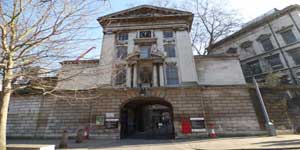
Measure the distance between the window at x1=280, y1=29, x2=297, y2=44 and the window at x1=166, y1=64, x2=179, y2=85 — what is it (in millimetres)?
18463

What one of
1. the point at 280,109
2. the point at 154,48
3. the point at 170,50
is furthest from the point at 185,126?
the point at 154,48

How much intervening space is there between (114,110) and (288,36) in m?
26.6

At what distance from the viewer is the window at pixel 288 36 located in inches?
1039

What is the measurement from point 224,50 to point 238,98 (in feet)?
60.6

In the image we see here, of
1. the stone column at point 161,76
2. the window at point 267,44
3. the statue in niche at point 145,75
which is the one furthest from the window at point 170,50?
the window at point 267,44

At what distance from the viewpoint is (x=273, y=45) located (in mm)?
28172

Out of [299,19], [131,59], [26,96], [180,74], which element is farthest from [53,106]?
[299,19]

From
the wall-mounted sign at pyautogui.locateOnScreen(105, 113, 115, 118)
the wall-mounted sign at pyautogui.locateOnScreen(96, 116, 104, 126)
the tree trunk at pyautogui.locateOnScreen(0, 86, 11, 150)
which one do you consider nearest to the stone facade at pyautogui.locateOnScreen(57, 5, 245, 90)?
the wall-mounted sign at pyautogui.locateOnScreen(105, 113, 115, 118)

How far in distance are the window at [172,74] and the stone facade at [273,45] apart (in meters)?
14.1

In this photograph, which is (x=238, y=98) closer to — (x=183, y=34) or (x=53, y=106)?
(x=183, y=34)

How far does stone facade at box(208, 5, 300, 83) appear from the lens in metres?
26.1

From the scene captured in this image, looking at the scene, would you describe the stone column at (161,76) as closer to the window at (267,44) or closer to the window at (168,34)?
the window at (168,34)

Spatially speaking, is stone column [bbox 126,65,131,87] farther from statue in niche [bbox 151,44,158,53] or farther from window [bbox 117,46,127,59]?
statue in niche [bbox 151,44,158,53]

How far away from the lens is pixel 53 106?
62.5 feet
